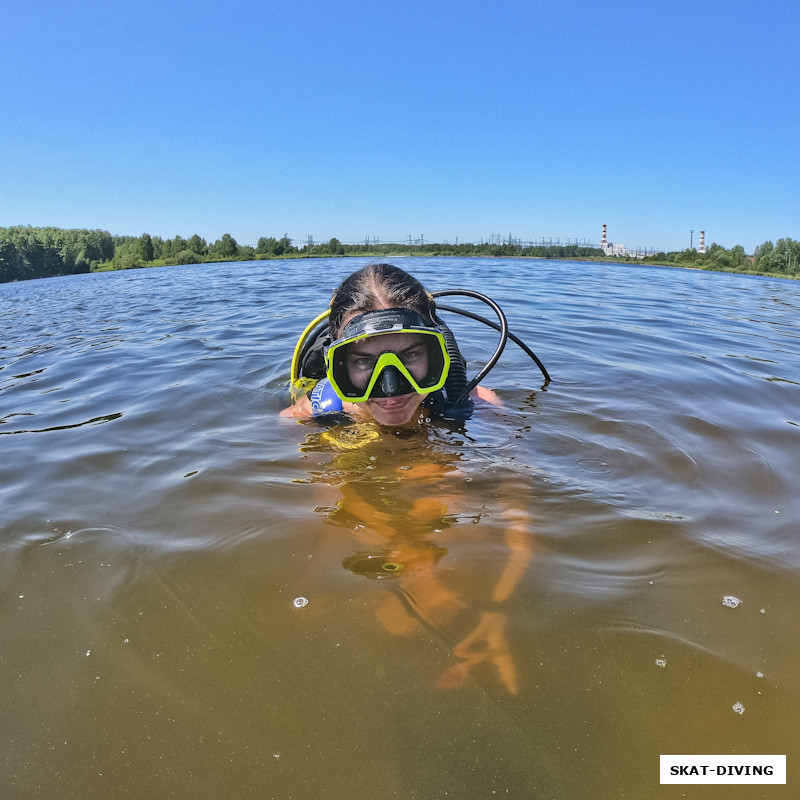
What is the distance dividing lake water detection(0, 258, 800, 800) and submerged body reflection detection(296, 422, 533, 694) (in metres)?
0.01

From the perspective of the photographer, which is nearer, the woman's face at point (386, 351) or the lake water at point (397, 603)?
the lake water at point (397, 603)

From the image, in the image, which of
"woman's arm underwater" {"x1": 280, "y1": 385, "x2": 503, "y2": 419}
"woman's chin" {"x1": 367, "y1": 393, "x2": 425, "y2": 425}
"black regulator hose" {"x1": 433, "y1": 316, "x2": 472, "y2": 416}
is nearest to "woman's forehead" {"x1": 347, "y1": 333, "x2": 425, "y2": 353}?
"woman's chin" {"x1": 367, "y1": 393, "x2": 425, "y2": 425}

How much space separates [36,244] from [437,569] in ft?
246

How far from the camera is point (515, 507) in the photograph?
7.46 ft

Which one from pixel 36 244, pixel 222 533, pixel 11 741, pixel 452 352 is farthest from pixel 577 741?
pixel 36 244

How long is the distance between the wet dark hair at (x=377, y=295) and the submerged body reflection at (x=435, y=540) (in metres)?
0.81

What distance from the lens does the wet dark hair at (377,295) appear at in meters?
3.03

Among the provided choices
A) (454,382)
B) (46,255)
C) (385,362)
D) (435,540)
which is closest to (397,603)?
(435,540)

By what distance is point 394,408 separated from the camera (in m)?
2.98

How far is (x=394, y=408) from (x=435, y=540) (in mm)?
1116

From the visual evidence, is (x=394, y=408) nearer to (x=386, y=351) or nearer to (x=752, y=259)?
(x=386, y=351)

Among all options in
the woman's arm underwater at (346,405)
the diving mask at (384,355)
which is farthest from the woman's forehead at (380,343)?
the woman's arm underwater at (346,405)

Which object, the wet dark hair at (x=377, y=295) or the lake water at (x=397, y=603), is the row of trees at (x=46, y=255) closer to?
the lake water at (x=397, y=603)

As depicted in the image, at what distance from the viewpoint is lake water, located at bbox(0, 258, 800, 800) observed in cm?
117
